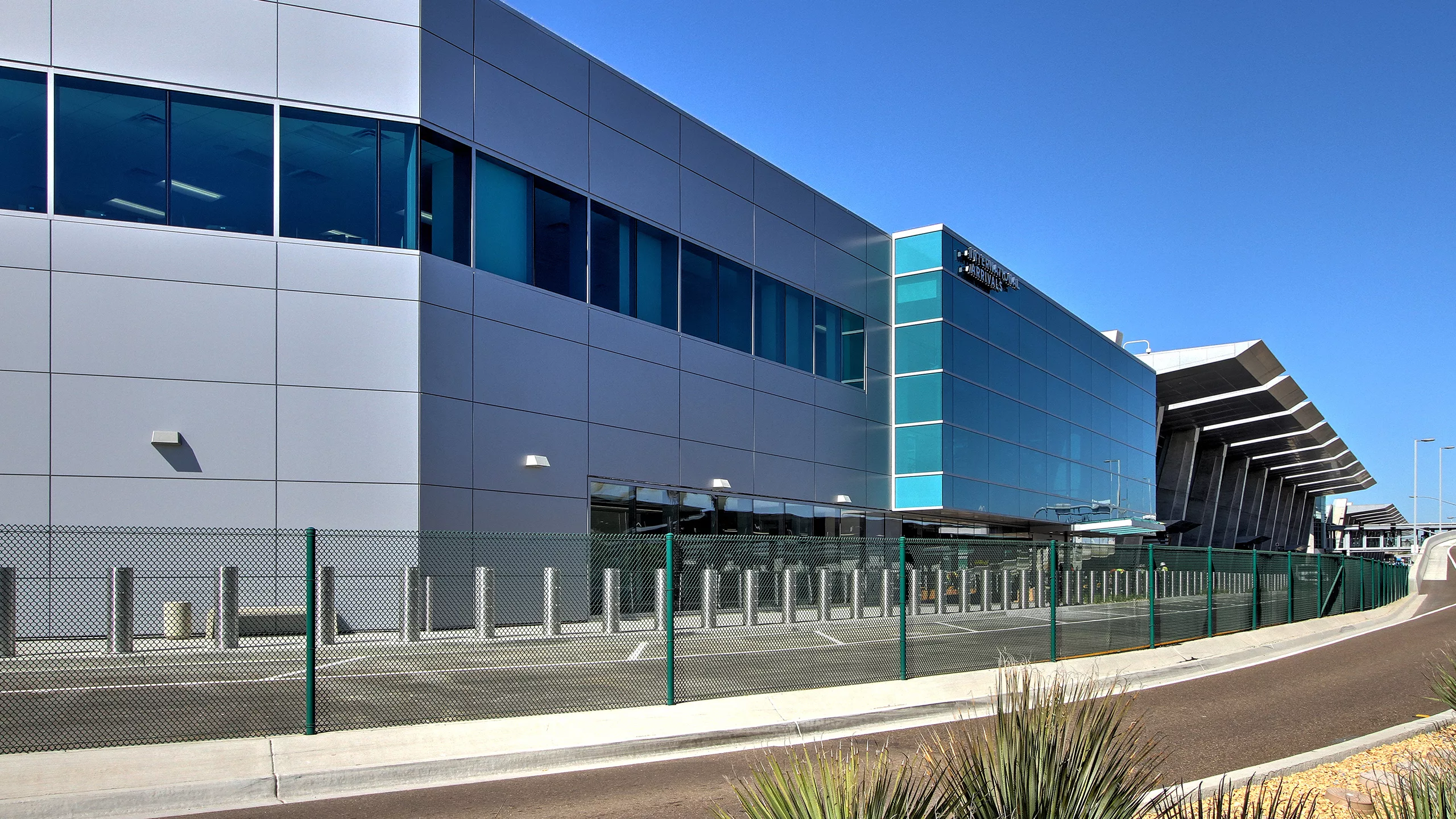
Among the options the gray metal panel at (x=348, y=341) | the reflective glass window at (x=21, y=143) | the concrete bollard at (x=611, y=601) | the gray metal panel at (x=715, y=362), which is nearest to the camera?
the concrete bollard at (x=611, y=601)

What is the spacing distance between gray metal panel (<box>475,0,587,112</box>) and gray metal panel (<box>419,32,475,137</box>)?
60cm

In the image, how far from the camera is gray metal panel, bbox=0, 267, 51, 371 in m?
16.8

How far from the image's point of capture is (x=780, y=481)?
95.5 feet

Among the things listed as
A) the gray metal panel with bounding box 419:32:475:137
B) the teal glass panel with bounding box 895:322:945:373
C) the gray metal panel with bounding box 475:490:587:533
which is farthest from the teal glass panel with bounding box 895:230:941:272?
the gray metal panel with bounding box 419:32:475:137

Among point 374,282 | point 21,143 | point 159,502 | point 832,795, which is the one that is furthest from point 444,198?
point 832,795

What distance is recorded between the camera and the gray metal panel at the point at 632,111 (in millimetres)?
23672

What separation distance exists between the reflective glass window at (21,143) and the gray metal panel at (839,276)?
63.1 feet

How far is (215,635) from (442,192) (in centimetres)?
1129

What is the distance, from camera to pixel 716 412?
87.9 ft

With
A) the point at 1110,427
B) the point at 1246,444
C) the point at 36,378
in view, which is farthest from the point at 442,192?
the point at 1246,444

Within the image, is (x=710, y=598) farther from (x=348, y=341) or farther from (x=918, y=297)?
(x=918, y=297)

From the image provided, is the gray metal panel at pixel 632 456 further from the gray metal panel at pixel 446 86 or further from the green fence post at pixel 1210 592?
the green fence post at pixel 1210 592

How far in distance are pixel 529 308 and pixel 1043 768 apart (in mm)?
17870

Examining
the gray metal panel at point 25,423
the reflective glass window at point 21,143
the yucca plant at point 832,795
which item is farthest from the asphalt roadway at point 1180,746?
the reflective glass window at point 21,143
